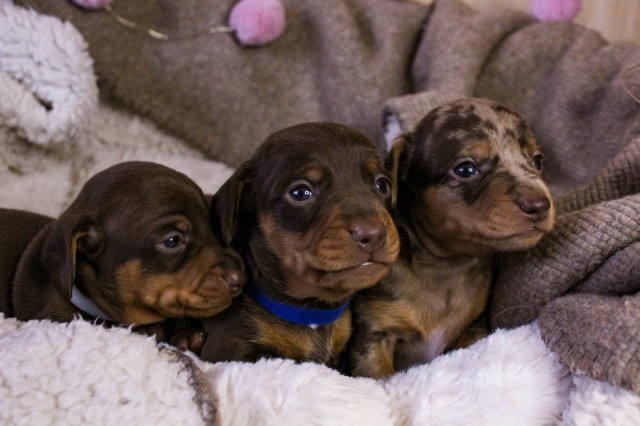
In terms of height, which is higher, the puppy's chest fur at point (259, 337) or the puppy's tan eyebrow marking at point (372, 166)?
the puppy's tan eyebrow marking at point (372, 166)

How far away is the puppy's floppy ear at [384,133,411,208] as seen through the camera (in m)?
2.63

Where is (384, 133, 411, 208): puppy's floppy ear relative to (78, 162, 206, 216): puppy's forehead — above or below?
above

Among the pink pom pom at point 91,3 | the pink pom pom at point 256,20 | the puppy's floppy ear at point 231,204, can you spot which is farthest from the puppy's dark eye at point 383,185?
the pink pom pom at point 91,3

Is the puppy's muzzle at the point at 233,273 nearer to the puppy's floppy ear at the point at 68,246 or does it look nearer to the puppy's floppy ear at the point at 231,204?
the puppy's floppy ear at the point at 231,204

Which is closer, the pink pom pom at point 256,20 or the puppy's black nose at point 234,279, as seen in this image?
the puppy's black nose at point 234,279

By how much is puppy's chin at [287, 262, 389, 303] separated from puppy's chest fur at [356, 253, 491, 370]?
321mm

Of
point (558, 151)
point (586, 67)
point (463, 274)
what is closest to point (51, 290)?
point (463, 274)

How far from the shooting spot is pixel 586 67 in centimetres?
351

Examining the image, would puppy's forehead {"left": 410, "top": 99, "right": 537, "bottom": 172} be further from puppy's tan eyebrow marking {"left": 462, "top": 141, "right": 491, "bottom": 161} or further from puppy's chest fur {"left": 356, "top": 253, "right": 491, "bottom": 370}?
puppy's chest fur {"left": 356, "top": 253, "right": 491, "bottom": 370}

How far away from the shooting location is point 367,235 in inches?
82.6

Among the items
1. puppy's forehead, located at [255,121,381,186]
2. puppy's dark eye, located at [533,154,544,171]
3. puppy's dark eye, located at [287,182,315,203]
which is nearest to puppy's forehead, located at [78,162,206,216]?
puppy's forehead, located at [255,121,381,186]

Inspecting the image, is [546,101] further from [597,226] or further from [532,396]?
[532,396]

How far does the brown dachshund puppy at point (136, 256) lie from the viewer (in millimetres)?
2383

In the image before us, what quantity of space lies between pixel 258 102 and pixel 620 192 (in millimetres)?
1949
